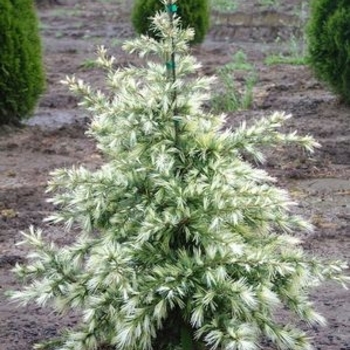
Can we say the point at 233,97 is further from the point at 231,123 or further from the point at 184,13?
the point at 184,13

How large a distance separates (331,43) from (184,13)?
441 cm

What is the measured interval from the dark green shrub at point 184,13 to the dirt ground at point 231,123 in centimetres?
47

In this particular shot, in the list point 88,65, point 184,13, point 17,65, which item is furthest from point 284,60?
point 17,65

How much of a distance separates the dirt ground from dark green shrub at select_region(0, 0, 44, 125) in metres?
0.23

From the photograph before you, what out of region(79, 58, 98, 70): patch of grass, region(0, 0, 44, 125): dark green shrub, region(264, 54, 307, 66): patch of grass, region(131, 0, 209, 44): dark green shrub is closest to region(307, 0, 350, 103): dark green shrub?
region(264, 54, 307, 66): patch of grass

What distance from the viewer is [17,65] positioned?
871cm

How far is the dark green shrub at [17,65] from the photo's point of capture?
8.65 meters

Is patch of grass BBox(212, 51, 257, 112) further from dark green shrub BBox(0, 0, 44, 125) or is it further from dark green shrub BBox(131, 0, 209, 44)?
dark green shrub BBox(131, 0, 209, 44)

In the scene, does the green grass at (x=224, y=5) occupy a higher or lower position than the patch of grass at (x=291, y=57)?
lower

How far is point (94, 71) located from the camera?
1219 centimetres

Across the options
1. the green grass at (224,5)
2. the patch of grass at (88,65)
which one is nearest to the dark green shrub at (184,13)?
the patch of grass at (88,65)

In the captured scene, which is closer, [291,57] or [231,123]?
[231,123]

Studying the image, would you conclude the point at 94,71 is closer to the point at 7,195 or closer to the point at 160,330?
the point at 7,195

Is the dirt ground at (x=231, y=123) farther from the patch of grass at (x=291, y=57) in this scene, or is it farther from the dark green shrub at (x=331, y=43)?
the dark green shrub at (x=331, y=43)
